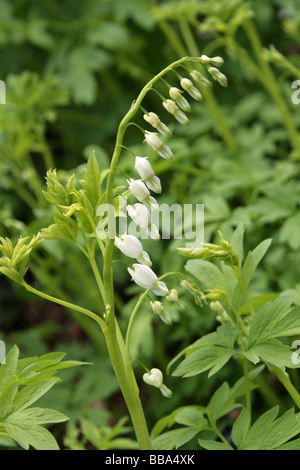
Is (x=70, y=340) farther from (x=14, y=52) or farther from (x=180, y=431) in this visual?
(x=180, y=431)

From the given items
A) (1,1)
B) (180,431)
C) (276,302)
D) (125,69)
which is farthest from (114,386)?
(1,1)

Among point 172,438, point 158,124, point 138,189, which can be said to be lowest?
point 172,438

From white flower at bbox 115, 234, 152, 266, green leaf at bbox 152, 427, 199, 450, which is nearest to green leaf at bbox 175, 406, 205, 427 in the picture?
green leaf at bbox 152, 427, 199, 450

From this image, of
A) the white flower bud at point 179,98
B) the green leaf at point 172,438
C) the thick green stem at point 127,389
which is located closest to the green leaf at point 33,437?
the thick green stem at point 127,389

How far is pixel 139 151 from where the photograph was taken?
2.62 m

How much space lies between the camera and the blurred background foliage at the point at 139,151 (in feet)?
7.78

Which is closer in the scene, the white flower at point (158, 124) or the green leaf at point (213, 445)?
the white flower at point (158, 124)

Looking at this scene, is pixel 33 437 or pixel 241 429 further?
pixel 241 429

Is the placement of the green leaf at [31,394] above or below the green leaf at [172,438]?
above

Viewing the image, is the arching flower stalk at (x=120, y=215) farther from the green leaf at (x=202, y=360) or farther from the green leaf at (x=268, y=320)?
the green leaf at (x=268, y=320)

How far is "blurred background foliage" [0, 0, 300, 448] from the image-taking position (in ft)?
7.78

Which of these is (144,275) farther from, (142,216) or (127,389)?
(127,389)

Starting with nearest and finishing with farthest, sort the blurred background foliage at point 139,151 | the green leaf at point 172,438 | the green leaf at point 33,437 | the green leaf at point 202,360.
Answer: the green leaf at point 33,437, the green leaf at point 202,360, the green leaf at point 172,438, the blurred background foliage at point 139,151

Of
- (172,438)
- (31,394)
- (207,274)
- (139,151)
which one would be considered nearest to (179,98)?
(207,274)
